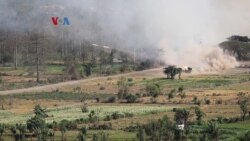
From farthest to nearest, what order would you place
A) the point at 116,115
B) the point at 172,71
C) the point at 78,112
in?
the point at 172,71 < the point at 78,112 < the point at 116,115

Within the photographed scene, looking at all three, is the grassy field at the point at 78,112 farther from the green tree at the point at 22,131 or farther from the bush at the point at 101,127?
the green tree at the point at 22,131

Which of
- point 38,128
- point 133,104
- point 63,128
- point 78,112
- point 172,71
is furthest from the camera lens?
point 172,71

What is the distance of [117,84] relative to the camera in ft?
212

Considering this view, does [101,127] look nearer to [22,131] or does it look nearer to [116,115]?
[116,115]

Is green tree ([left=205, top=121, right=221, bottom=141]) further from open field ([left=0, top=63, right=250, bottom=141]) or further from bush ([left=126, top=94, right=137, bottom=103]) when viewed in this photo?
bush ([left=126, top=94, right=137, bottom=103])

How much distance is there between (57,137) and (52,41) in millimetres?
84309

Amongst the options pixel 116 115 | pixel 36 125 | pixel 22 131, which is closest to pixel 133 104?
pixel 116 115

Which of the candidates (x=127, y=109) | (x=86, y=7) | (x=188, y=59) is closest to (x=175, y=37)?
(x=188, y=59)

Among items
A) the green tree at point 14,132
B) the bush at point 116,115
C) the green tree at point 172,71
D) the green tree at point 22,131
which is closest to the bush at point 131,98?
the bush at point 116,115

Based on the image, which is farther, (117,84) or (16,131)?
(117,84)

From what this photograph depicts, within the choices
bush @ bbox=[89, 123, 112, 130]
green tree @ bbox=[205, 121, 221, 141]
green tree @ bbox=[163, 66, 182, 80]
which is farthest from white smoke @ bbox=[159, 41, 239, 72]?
green tree @ bbox=[205, 121, 221, 141]

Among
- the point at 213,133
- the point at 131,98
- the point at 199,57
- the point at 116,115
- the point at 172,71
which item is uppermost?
the point at 199,57

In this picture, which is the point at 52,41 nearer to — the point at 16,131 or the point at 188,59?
the point at 188,59

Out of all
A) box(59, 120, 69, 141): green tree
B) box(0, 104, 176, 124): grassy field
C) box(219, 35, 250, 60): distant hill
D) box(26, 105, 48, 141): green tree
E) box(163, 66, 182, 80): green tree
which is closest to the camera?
box(26, 105, 48, 141): green tree
